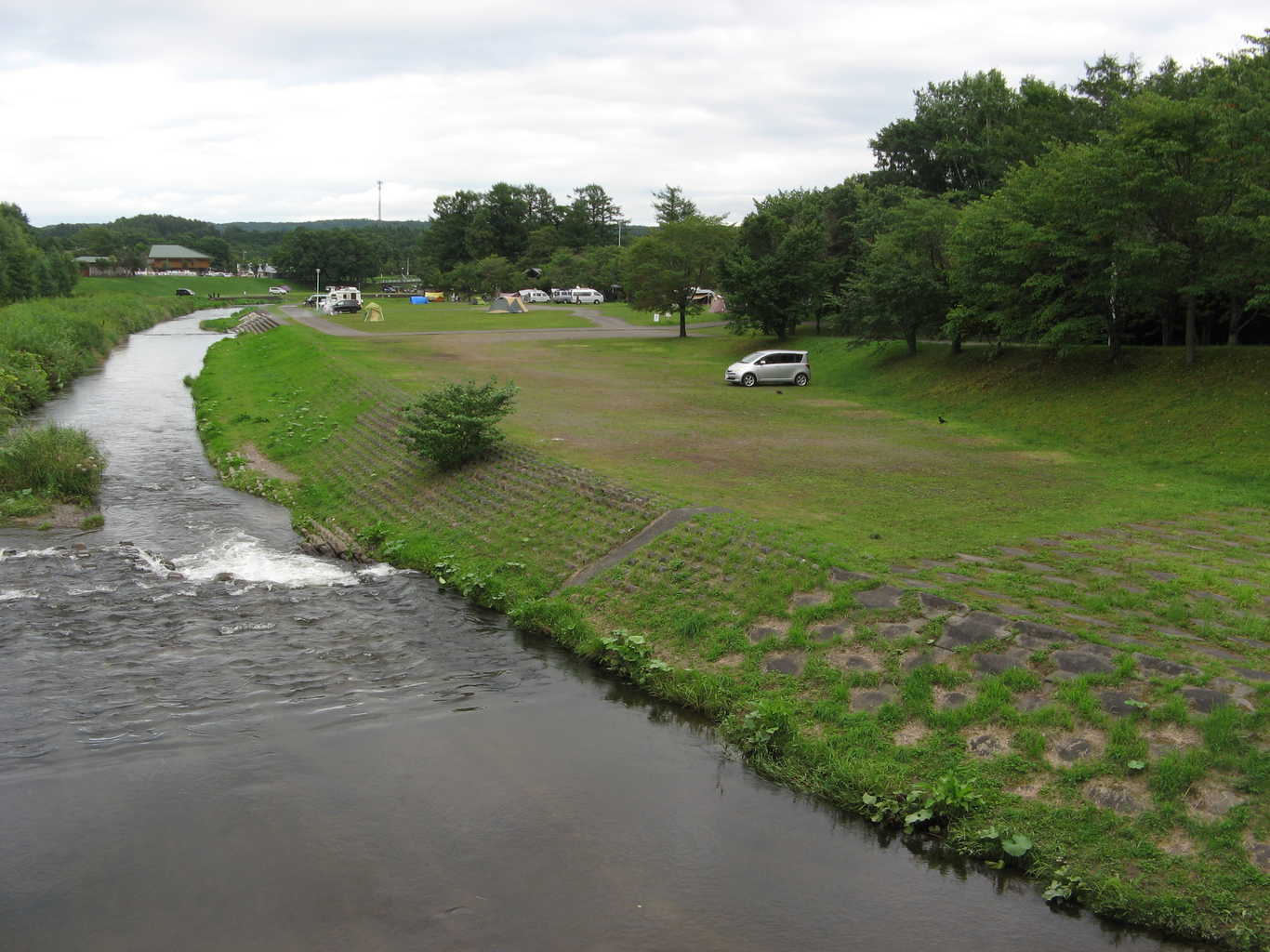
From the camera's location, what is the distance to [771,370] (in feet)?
130

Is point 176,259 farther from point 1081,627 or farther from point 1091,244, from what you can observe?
point 1081,627

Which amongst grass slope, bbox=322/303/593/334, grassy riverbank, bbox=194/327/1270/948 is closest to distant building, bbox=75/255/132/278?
grass slope, bbox=322/303/593/334

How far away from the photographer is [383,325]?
66.7 metres

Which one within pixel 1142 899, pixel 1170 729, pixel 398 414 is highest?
pixel 398 414

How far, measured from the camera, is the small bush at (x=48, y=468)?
21469 mm

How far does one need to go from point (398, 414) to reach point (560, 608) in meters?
14.5

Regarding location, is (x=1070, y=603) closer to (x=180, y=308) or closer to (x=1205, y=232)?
(x=1205, y=232)

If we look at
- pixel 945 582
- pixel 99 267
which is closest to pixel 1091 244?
pixel 945 582

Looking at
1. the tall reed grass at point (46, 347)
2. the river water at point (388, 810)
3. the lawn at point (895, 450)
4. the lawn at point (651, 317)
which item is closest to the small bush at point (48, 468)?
the river water at point (388, 810)

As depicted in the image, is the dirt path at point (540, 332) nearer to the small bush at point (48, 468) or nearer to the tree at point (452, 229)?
the small bush at point (48, 468)

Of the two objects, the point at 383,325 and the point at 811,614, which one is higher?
the point at 383,325

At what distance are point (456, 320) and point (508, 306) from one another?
12.2 m

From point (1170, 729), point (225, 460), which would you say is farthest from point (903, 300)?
point (1170, 729)

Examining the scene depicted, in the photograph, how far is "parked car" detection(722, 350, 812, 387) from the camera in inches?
1549
